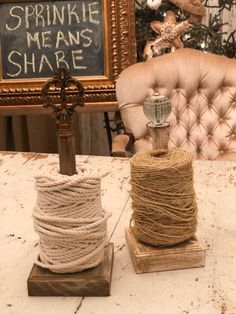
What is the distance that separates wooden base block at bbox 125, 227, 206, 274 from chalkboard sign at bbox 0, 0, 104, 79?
1.98 m

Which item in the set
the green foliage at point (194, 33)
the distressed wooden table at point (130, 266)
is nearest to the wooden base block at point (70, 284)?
the distressed wooden table at point (130, 266)

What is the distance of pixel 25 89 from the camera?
9.57ft

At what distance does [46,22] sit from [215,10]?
1.24 metres

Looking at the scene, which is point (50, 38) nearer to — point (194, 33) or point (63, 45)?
point (63, 45)

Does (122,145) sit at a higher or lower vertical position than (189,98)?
lower

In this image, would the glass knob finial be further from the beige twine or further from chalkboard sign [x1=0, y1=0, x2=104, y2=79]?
chalkboard sign [x1=0, y1=0, x2=104, y2=79]

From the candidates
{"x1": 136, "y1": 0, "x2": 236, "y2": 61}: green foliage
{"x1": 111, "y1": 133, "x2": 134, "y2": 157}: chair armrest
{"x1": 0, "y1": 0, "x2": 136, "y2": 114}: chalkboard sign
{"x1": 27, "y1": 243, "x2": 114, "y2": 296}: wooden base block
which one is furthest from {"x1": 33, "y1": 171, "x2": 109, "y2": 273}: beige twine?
{"x1": 136, "y1": 0, "x2": 236, "y2": 61}: green foliage

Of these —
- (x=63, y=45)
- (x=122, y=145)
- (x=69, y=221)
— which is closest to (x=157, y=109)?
(x=69, y=221)

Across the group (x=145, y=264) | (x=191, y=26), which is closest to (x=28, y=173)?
(x=145, y=264)

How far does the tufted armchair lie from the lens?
232 cm

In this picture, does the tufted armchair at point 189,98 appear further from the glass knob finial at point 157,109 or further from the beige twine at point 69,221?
the beige twine at point 69,221

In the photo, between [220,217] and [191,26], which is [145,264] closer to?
[220,217]

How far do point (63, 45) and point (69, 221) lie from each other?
2.14m

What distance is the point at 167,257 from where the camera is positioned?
1026mm
